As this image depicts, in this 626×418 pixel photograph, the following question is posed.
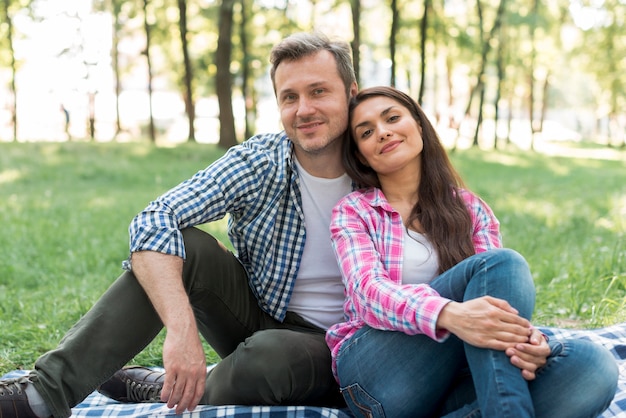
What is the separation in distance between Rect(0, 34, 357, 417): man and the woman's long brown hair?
0.12 metres

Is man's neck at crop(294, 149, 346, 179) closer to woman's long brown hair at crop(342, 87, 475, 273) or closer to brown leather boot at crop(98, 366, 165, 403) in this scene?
woman's long brown hair at crop(342, 87, 475, 273)

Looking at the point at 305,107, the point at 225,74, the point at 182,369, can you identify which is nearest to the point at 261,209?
the point at 305,107

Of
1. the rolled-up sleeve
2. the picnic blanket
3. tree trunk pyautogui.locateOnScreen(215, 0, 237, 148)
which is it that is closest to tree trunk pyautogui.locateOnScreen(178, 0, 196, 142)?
tree trunk pyautogui.locateOnScreen(215, 0, 237, 148)

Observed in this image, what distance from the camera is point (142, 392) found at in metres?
3.23

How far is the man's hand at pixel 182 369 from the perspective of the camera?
2.53 metres

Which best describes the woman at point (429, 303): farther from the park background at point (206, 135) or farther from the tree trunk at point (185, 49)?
the tree trunk at point (185, 49)

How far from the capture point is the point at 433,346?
2496 millimetres

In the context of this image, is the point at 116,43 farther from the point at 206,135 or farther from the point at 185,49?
the point at 206,135

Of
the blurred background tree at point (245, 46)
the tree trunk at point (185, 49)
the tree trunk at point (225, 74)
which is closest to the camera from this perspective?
the tree trunk at point (225, 74)

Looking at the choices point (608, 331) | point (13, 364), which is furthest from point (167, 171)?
point (608, 331)

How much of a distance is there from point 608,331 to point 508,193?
8.00 m

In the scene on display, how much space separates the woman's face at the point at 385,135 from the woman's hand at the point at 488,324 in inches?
33.1

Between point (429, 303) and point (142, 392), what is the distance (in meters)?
1.57

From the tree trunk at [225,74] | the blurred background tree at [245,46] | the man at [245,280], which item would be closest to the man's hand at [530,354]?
the man at [245,280]
